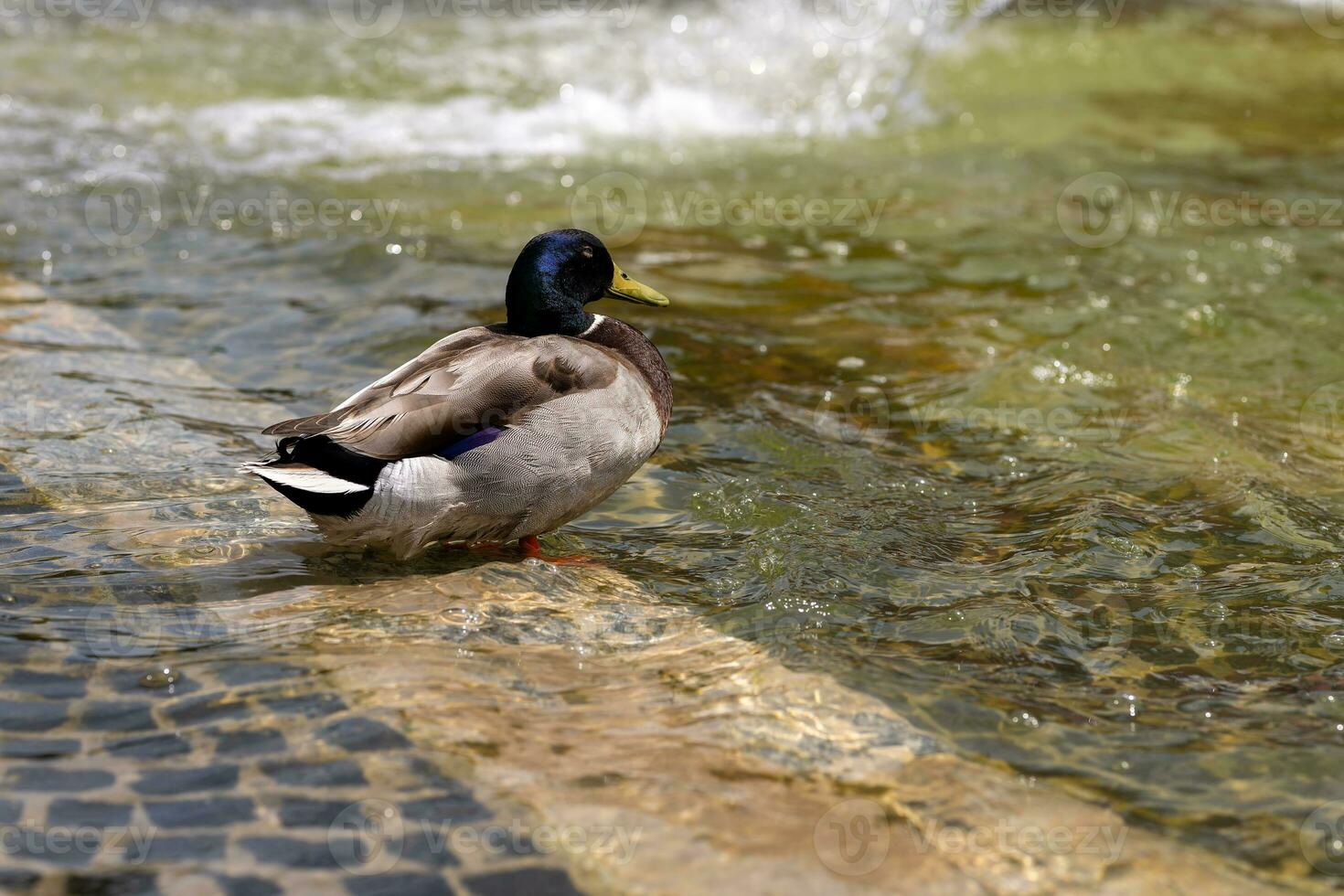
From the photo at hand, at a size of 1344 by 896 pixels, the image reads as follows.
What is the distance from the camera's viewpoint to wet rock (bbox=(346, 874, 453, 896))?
9.20 feet

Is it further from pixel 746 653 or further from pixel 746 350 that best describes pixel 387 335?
pixel 746 653

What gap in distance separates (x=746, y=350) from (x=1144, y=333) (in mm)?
2038

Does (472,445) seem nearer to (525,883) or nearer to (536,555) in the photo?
(536,555)

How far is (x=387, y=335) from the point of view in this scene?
6.57 meters

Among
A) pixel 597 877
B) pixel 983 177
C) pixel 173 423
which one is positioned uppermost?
pixel 983 177

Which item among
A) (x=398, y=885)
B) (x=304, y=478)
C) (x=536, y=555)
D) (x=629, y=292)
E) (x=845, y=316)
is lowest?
(x=398, y=885)

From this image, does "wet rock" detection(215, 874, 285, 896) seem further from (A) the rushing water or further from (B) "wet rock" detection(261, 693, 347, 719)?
(A) the rushing water

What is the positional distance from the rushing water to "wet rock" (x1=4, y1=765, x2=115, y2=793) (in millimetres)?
657

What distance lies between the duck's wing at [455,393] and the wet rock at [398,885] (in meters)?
1.36

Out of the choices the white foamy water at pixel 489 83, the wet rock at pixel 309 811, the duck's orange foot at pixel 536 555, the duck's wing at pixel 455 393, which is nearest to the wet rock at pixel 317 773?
the wet rock at pixel 309 811

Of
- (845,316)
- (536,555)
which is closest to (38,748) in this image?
(536,555)

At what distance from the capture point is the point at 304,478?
3.80 metres

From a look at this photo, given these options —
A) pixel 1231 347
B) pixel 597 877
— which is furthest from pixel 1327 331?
pixel 597 877

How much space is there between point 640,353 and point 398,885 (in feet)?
7.13
